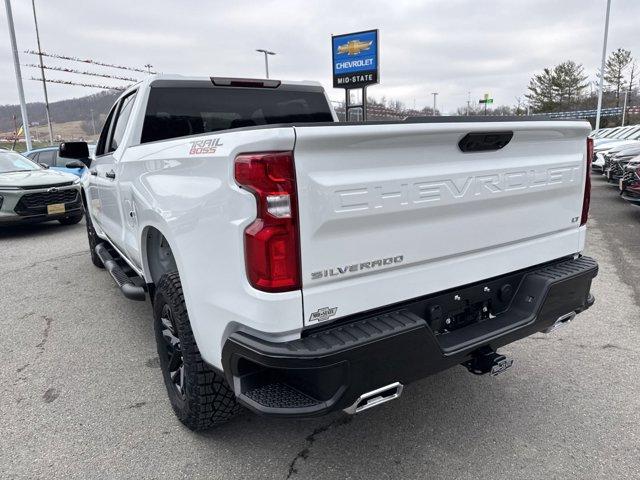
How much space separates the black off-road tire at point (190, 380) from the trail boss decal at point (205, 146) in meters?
0.77

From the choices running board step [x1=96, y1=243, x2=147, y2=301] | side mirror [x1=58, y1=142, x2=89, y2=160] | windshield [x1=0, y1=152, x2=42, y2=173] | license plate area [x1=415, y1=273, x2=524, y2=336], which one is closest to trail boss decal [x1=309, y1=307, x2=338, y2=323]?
license plate area [x1=415, y1=273, x2=524, y2=336]

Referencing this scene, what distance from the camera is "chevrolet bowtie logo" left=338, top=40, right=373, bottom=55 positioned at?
22.7 metres

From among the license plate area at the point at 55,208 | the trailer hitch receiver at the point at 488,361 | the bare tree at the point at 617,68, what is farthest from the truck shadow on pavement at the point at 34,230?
the bare tree at the point at 617,68

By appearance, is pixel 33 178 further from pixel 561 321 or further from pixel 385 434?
pixel 561 321

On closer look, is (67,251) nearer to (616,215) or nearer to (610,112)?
(616,215)

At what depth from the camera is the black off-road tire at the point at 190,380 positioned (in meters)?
2.44

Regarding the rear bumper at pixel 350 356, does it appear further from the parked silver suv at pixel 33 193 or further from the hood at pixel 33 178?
the hood at pixel 33 178

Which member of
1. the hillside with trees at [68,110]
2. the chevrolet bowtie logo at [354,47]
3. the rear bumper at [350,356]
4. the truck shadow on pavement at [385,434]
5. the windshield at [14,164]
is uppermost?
the chevrolet bowtie logo at [354,47]

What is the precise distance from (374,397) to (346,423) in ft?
3.07

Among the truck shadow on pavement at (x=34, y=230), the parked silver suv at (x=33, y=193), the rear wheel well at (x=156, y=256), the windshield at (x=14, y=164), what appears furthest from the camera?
the windshield at (x=14, y=164)

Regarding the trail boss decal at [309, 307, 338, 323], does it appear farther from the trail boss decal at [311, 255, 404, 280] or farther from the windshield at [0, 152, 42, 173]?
the windshield at [0, 152, 42, 173]

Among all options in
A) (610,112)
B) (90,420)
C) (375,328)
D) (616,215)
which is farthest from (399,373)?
(610,112)

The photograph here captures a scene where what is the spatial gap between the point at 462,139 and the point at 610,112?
60220 mm

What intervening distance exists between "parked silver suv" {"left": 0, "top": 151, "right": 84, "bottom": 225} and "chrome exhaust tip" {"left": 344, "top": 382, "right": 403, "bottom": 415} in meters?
8.45
